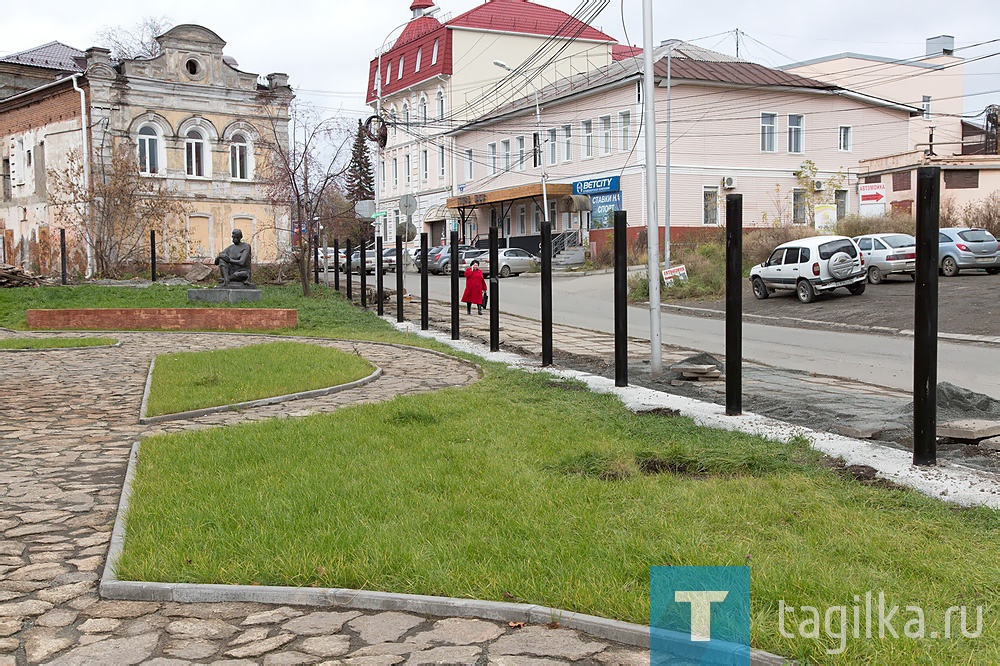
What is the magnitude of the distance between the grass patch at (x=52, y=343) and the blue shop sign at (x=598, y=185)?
3278cm

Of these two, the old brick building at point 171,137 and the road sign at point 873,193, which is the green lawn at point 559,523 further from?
the road sign at point 873,193

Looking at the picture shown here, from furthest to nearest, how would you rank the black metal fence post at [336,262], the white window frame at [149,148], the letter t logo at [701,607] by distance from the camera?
the white window frame at [149,148] < the black metal fence post at [336,262] < the letter t logo at [701,607]

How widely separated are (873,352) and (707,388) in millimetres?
6551

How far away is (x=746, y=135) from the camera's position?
157 ft

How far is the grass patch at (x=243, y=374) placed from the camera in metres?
10.2

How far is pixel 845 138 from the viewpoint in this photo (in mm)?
50094

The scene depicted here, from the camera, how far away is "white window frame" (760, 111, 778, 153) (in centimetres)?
4812

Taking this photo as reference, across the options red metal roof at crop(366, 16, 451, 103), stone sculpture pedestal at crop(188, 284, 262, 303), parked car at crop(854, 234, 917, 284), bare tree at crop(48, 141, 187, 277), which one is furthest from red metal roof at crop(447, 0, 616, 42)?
stone sculpture pedestal at crop(188, 284, 262, 303)

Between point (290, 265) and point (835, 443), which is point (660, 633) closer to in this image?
point (835, 443)

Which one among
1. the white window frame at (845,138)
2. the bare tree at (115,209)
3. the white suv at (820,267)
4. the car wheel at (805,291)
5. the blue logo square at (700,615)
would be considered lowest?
the blue logo square at (700,615)

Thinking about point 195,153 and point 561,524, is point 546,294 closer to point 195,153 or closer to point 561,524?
point 561,524

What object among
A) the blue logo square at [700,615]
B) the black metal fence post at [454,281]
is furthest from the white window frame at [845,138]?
the blue logo square at [700,615]

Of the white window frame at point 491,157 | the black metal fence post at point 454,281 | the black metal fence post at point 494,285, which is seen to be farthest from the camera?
the white window frame at point 491,157

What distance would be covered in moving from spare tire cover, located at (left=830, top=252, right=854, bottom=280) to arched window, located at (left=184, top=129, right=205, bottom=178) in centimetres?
2589
